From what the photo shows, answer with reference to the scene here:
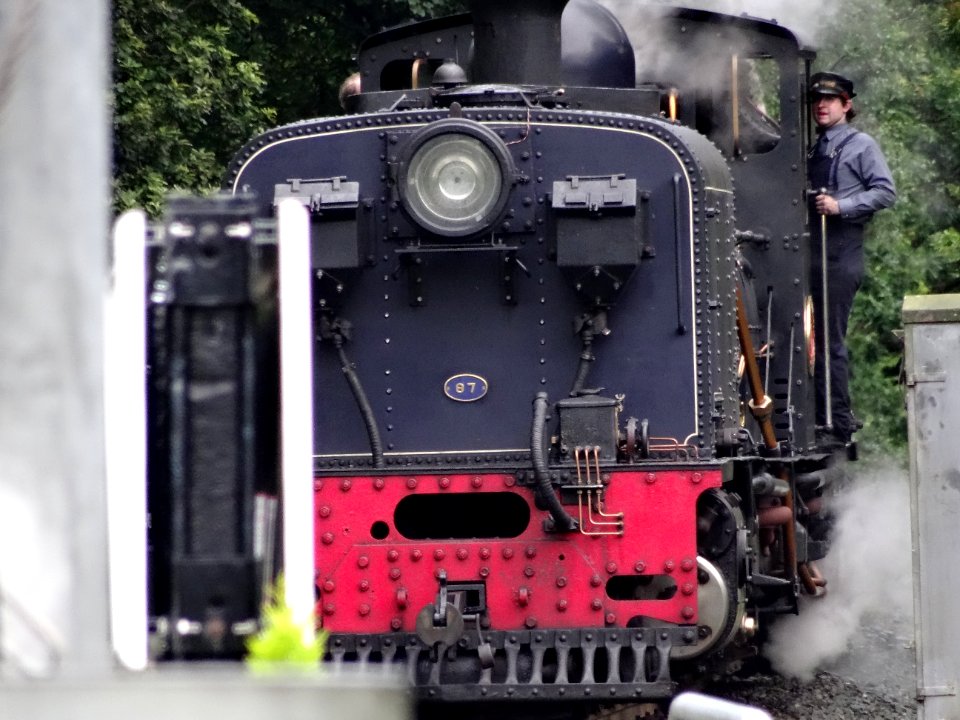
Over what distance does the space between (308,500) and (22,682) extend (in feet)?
2.86

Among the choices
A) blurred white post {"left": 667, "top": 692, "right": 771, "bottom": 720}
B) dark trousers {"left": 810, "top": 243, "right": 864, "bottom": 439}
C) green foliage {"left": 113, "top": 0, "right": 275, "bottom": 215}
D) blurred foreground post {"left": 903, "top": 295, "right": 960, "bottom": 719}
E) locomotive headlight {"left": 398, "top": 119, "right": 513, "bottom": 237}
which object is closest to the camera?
blurred white post {"left": 667, "top": 692, "right": 771, "bottom": 720}

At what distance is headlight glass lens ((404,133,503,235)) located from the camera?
266 inches

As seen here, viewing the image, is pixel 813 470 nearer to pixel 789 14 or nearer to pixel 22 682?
pixel 789 14

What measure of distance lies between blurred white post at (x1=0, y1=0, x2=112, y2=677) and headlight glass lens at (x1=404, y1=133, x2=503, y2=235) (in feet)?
13.8

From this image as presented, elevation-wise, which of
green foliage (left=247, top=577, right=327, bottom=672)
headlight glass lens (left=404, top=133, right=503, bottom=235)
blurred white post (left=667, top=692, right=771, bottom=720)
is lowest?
blurred white post (left=667, top=692, right=771, bottom=720)

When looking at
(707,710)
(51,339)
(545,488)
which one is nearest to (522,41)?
(545,488)

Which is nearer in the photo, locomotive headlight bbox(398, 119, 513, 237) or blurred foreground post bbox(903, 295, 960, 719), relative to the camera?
locomotive headlight bbox(398, 119, 513, 237)

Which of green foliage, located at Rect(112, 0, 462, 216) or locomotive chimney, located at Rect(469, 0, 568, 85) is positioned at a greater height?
green foliage, located at Rect(112, 0, 462, 216)

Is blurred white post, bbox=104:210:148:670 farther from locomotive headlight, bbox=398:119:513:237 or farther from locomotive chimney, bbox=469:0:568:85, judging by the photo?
locomotive chimney, bbox=469:0:568:85

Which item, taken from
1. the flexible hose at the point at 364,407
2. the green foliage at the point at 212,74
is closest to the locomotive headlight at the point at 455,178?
the flexible hose at the point at 364,407

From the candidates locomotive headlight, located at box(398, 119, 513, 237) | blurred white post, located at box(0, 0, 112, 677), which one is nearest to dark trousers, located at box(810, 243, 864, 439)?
locomotive headlight, located at box(398, 119, 513, 237)

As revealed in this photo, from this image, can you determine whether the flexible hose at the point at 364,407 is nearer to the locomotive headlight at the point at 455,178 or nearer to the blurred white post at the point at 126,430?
the locomotive headlight at the point at 455,178

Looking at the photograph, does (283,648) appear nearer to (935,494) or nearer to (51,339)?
(51,339)

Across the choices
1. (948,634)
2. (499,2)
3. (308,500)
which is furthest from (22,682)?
(499,2)
